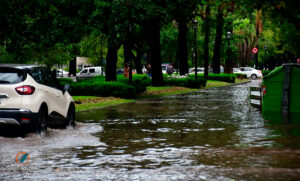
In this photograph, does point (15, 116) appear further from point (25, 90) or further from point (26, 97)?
point (25, 90)

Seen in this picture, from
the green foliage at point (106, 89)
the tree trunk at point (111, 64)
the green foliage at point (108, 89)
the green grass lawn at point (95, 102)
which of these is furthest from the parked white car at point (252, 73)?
the green grass lawn at point (95, 102)

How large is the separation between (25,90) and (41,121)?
2.64 ft

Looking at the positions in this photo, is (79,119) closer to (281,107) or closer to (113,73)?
(281,107)

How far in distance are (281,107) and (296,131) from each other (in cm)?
478

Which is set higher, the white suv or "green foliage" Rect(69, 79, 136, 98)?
the white suv

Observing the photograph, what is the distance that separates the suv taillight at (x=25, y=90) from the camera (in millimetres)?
11343

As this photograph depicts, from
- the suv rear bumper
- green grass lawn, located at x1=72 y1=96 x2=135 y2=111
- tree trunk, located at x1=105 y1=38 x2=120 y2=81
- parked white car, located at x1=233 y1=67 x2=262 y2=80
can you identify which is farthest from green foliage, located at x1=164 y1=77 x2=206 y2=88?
parked white car, located at x1=233 y1=67 x2=262 y2=80

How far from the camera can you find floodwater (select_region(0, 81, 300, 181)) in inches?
323

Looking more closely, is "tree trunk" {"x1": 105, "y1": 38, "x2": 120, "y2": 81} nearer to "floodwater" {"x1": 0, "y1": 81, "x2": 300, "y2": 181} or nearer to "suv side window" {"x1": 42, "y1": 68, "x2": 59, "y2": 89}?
"floodwater" {"x1": 0, "y1": 81, "x2": 300, "y2": 181}

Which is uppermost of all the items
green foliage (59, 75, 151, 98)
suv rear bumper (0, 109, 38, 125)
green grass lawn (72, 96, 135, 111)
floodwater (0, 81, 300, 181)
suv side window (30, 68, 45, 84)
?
suv side window (30, 68, 45, 84)

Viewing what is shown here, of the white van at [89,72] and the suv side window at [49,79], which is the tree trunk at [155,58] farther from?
the white van at [89,72]

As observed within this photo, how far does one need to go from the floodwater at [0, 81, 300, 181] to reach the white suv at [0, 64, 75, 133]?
41cm

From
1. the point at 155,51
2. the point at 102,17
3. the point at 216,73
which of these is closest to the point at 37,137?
the point at 102,17

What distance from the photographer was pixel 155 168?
28.5ft
